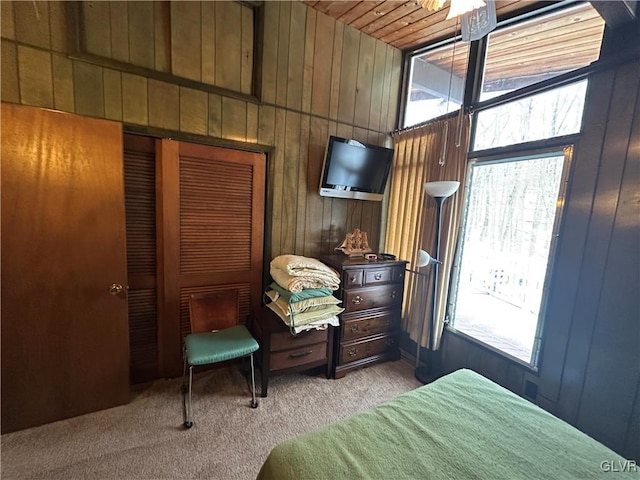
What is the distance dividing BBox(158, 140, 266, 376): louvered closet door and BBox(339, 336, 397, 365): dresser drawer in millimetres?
922

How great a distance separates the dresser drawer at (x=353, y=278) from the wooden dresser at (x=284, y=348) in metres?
0.42

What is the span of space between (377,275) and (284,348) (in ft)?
3.39

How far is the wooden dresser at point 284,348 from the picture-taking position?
213cm

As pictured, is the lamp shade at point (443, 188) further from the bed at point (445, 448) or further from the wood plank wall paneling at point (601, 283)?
the bed at point (445, 448)

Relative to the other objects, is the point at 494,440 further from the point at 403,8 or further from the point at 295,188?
the point at 403,8

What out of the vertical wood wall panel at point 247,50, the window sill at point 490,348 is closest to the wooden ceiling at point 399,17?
the vertical wood wall panel at point 247,50

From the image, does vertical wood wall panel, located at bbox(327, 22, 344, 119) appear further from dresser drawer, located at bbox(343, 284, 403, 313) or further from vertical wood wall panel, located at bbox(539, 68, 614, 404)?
vertical wood wall panel, located at bbox(539, 68, 614, 404)

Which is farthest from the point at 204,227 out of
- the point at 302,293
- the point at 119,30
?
the point at 119,30

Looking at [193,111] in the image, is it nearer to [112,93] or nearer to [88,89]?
[112,93]

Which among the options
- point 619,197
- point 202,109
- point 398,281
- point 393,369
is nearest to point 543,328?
point 619,197

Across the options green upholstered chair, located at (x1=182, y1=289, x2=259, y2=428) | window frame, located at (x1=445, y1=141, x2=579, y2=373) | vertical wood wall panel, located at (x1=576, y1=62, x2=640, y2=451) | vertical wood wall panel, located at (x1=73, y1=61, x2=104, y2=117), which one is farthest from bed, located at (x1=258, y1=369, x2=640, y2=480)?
vertical wood wall panel, located at (x1=73, y1=61, x2=104, y2=117)

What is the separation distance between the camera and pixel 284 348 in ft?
7.17

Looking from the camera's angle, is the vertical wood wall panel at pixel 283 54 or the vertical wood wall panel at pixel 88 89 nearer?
the vertical wood wall panel at pixel 88 89

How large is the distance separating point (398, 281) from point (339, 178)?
1.16 m
